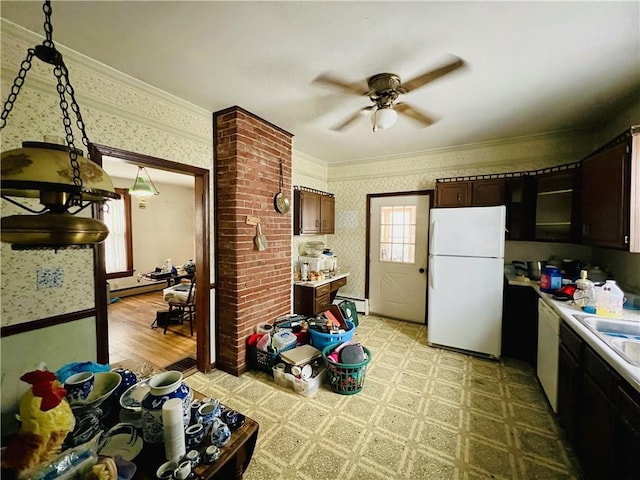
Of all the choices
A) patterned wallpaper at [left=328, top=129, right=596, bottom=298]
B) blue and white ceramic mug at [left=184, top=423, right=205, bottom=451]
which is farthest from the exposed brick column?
patterned wallpaper at [left=328, top=129, right=596, bottom=298]

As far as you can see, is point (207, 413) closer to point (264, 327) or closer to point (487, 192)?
point (264, 327)

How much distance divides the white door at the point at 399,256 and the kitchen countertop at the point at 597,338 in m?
1.61

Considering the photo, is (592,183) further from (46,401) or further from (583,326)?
(46,401)

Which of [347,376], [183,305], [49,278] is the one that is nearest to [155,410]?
[49,278]

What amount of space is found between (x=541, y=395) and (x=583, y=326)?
111 centimetres

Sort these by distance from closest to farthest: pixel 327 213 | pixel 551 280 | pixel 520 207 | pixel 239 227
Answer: pixel 551 280 < pixel 239 227 < pixel 520 207 < pixel 327 213

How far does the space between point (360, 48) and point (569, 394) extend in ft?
8.73

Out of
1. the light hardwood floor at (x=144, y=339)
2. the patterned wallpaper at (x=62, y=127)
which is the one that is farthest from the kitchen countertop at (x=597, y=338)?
the light hardwood floor at (x=144, y=339)

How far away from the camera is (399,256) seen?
13.8 ft

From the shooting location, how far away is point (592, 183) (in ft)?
7.54

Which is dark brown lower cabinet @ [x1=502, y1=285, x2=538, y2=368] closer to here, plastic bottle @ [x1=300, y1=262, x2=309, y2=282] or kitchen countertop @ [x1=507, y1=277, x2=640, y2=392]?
kitchen countertop @ [x1=507, y1=277, x2=640, y2=392]

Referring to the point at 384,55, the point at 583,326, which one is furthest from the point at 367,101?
the point at 583,326

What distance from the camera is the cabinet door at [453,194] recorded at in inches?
132

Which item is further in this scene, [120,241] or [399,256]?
[120,241]
